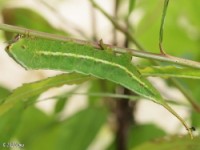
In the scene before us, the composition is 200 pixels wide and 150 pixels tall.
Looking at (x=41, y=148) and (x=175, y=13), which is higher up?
(x=175, y=13)

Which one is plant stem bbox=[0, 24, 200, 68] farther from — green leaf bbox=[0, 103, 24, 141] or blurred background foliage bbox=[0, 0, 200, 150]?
blurred background foliage bbox=[0, 0, 200, 150]

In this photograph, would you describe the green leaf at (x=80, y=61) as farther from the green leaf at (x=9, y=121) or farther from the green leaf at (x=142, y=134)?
the green leaf at (x=142, y=134)

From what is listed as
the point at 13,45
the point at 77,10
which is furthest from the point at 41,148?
→ the point at 77,10

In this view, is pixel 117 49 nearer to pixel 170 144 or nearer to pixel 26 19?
pixel 170 144

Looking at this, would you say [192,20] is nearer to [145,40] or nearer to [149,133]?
[145,40]

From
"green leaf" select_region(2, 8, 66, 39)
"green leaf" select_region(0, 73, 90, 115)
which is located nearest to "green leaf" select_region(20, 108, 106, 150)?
"green leaf" select_region(2, 8, 66, 39)

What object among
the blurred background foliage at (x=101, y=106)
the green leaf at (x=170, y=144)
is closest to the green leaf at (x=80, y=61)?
the green leaf at (x=170, y=144)
